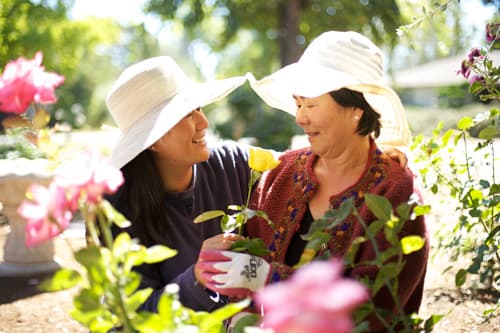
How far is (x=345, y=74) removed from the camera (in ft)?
5.73

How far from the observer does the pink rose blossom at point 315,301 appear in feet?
1.86

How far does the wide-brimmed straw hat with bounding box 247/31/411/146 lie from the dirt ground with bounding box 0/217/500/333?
1582 millimetres

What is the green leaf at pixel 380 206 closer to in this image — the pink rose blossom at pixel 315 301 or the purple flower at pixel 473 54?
the pink rose blossom at pixel 315 301

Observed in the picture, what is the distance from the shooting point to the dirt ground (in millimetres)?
3342

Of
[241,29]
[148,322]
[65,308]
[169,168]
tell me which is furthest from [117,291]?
[241,29]

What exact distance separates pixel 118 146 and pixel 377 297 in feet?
3.01

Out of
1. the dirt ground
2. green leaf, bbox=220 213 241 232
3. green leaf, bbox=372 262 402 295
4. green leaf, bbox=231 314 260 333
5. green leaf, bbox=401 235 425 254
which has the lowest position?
the dirt ground

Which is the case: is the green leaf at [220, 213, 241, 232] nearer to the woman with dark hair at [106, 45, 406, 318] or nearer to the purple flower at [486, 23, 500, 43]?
the woman with dark hair at [106, 45, 406, 318]

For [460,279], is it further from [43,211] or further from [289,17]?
[289,17]

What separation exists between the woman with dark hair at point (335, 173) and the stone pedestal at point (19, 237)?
3.06 meters

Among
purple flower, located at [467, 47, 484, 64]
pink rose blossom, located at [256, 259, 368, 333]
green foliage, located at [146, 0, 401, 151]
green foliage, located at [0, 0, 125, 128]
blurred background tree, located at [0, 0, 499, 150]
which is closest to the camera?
pink rose blossom, located at [256, 259, 368, 333]

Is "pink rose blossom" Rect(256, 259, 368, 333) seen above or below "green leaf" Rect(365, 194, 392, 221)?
above

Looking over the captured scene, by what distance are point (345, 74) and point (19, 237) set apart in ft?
12.4

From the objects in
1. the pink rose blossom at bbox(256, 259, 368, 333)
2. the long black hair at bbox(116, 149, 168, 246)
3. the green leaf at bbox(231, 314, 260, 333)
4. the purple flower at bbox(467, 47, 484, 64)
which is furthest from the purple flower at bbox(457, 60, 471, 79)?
the pink rose blossom at bbox(256, 259, 368, 333)
